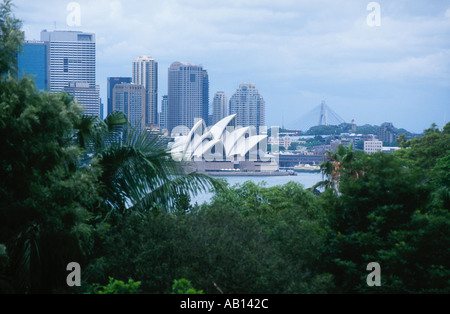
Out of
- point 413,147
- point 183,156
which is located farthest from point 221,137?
point 183,156

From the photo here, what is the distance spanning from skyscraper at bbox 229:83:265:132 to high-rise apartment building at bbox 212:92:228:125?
4272 mm

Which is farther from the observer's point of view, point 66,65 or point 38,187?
point 66,65

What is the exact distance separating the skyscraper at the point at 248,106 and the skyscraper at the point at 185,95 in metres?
10.1

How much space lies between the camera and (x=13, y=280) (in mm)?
8016

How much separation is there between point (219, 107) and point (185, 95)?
10443mm

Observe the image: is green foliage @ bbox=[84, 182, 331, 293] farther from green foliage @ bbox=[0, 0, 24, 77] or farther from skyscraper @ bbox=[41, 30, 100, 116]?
skyscraper @ bbox=[41, 30, 100, 116]

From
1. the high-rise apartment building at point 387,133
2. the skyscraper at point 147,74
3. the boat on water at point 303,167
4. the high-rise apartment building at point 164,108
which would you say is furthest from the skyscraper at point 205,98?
the high-rise apartment building at point 387,133

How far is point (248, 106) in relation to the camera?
148 metres

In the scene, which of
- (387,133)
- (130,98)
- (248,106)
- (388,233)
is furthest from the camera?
(248,106)

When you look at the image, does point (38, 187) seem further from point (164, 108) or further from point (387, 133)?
point (164, 108)

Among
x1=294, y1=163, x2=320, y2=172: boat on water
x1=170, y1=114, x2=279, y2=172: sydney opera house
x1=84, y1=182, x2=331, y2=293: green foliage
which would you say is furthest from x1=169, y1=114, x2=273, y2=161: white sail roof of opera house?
x1=84, y1=182, x2=331, y2=293: green foliage

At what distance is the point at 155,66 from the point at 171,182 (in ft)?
414

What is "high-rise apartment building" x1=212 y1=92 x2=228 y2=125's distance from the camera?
137750 mm
